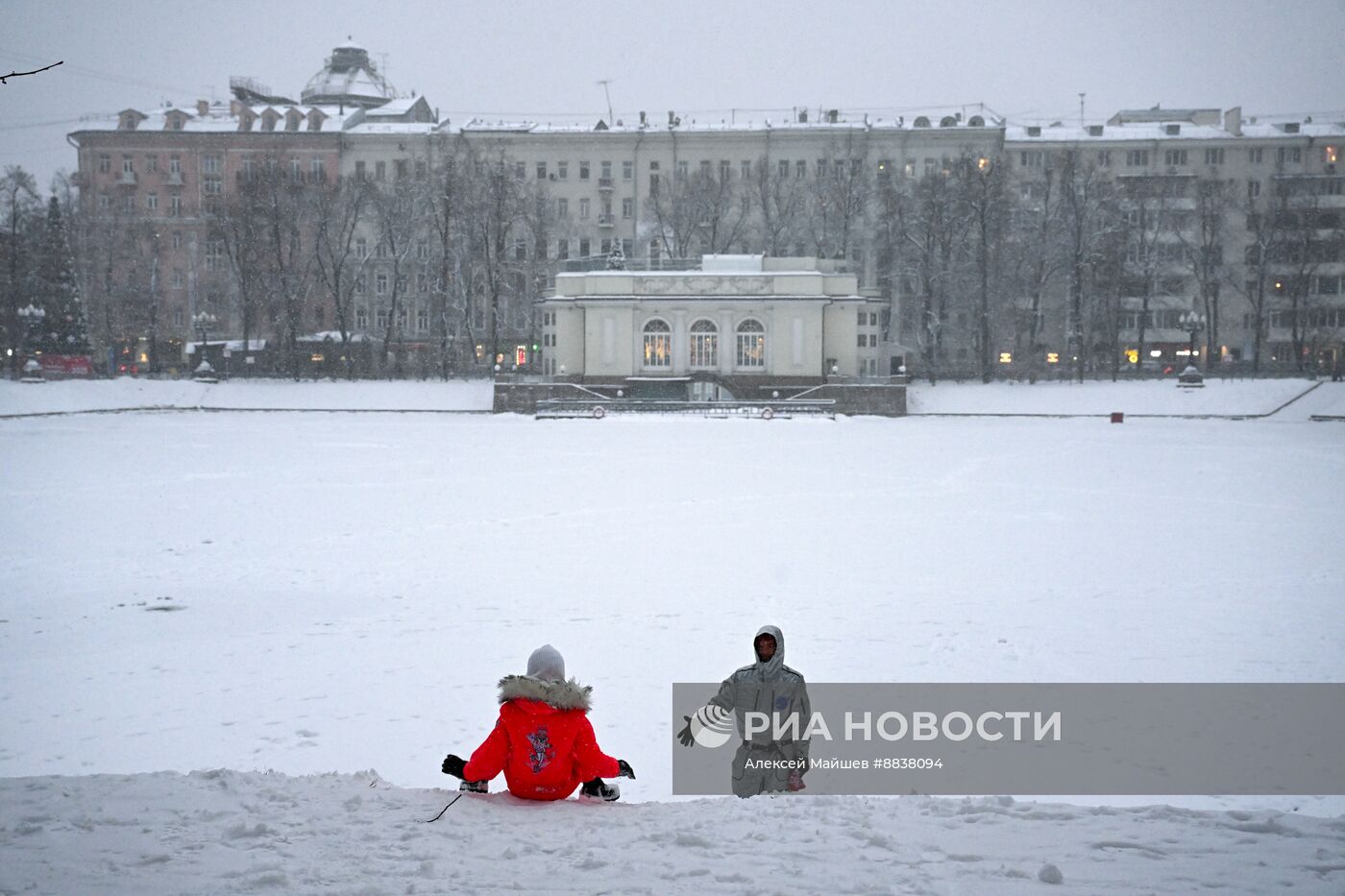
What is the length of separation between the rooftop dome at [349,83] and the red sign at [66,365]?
34.0 m

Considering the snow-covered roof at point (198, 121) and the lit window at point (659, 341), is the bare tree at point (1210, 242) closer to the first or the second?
the lit window at point (659, 341)

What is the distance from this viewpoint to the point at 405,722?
860 centimetres

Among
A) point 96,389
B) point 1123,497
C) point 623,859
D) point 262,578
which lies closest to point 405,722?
point 623,859

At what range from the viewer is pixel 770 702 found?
243 inches

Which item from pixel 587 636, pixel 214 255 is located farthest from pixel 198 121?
pixel 587 636

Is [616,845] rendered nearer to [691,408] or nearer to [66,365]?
[691,408]

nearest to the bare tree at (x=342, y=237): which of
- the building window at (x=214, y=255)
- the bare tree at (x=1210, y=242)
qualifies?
the building window at (x=214, y=255)

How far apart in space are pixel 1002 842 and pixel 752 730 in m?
1.44

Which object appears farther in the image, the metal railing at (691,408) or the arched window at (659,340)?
the arched window at (659,340)

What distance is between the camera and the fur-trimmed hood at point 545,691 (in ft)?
18.1

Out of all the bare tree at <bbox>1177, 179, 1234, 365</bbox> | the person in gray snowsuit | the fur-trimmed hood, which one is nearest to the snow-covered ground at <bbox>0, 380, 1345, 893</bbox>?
the person in gray snowsuit

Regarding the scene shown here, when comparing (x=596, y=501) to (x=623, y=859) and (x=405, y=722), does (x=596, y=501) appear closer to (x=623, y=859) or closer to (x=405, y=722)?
(x=405, y=722)

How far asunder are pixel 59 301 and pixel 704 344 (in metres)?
34.8

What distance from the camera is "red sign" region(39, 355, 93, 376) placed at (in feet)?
190
